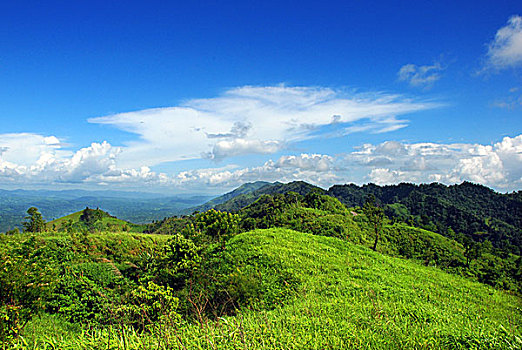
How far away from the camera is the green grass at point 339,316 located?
4.08 meters

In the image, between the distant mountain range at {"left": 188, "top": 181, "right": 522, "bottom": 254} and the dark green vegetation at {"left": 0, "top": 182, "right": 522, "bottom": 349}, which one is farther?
the distant mountain range at {"left": 188, "top": 181, "right": 522, "bottom": 254}

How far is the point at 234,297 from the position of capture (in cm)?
930

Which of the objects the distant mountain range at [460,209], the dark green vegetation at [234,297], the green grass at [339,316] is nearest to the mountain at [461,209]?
the distant mountain range at [460,209]

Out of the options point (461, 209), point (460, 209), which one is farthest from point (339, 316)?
point (461, 209)

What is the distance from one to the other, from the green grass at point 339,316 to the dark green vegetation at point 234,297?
0.03m

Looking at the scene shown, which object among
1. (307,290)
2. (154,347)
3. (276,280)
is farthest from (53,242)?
(154,347)

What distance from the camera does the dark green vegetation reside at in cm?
430

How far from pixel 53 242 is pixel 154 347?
18.7 metres

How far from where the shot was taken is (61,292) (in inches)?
467

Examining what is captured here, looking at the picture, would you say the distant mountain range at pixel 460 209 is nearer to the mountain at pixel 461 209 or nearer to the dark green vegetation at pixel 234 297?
the mountain at pixel 461 209

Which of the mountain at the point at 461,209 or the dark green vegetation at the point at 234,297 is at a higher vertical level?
the dark green vegetation at the point at 234,297

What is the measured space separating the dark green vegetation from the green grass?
0.03 metres

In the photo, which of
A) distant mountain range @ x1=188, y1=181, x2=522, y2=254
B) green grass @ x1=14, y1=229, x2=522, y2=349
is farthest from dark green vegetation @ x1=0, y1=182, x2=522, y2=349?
distant mountain range @ x1=188, y1=181, x2=522, y2=254

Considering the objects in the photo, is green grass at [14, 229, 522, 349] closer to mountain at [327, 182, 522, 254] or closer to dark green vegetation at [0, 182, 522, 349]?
dark green vegetation at [0, 182, 522, 349]
